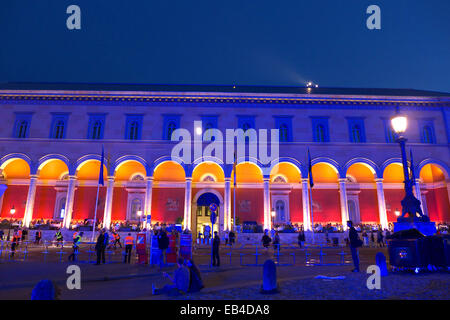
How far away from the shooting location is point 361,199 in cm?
3003

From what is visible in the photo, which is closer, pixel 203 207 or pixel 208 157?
pixel 208 157

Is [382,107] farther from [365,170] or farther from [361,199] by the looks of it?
[361,199]

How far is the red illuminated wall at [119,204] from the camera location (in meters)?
29.2

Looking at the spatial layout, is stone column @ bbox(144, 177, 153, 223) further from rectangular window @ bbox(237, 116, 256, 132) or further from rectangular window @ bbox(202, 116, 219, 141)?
rectangular window @ bbox(237, 116, 256, 132)

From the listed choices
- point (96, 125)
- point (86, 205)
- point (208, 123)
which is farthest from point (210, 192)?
point (96, 125)

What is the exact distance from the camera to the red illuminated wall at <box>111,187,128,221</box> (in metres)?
29.2

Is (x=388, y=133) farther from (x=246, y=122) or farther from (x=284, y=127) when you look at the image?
(x=246, y=122)

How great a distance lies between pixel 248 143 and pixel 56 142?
739 inches

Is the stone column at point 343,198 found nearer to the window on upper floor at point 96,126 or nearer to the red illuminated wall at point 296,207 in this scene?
the red illuminated wall at point 296,207

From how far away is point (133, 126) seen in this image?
1123 inches

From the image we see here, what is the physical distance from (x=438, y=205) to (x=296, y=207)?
14.6m

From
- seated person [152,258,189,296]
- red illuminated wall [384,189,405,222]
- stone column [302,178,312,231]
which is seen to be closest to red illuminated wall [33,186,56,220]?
stone column [302,178,312,231]
